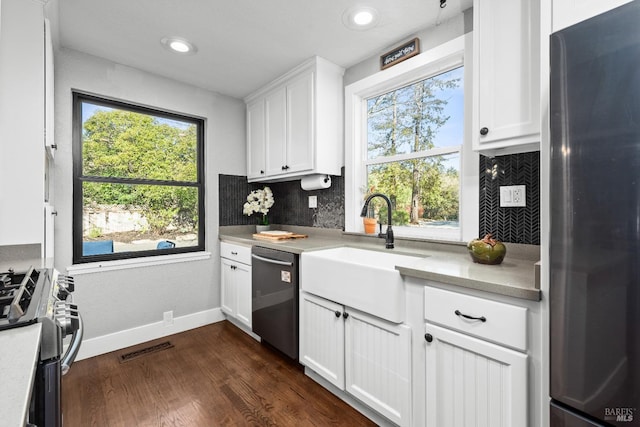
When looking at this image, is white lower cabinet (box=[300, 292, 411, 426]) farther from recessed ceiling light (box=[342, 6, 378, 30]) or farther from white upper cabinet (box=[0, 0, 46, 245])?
recessed ceiling light (box=[342, 6, 378, 30])

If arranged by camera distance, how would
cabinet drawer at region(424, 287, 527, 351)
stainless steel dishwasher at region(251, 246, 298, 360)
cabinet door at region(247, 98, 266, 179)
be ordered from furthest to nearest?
cabinet door at region(247, 98, 266, 179), stainless steel dishwasher at region(251, 246, 298, 360), cabinet drawer at region(424, 287, 527, 351)

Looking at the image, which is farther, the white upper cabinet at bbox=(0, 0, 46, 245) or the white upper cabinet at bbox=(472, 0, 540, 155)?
the white upper cabinet at bbox=(0, 0, 46, 245)

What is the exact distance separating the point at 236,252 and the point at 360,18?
2136 millimetres

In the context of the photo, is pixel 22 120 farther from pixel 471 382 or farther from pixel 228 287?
pixel 471 382

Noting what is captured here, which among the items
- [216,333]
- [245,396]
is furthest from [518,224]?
[216,333]

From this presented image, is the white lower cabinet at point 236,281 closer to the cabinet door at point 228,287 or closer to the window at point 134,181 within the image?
the cabinet door at point 228,287

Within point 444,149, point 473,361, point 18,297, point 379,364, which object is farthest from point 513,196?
point 18,297

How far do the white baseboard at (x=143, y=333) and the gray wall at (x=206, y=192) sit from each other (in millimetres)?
40

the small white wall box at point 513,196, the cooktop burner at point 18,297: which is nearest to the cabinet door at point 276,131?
the small white wall box at point 513,196

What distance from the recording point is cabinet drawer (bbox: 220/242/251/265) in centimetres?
258

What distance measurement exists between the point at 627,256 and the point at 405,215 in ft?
4.97

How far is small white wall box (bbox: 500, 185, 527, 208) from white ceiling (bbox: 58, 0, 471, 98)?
1.14 meters

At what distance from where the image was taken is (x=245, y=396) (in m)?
1.83

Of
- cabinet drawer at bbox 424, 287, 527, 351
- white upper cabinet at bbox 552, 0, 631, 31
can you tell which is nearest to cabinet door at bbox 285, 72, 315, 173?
cabinet drawer at bbox 424, 287, 527, 351
